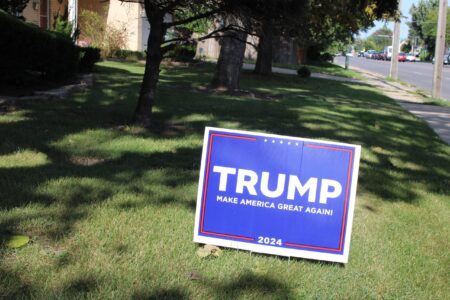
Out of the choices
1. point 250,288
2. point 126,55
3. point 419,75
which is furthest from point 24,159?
point 419,75

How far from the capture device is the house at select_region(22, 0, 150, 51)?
842 inches

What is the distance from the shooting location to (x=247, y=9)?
6.63 metres

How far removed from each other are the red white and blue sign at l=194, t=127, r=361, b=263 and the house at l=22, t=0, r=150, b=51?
1839 cm

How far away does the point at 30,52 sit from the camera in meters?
9.12

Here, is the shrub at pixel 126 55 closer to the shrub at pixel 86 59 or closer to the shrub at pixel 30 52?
the shrub at pixel 86 59

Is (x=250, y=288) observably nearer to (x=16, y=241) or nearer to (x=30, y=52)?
(x=16, y=241)

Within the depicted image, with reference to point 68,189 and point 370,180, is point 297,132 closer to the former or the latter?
point 370,180

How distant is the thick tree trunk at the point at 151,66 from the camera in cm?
725

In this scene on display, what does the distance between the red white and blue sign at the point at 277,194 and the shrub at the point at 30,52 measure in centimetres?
579

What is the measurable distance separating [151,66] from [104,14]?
2108 cm

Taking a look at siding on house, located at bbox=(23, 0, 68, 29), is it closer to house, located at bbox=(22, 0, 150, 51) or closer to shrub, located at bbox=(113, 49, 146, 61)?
house, located at bbox=(22, 0, 150, 51)

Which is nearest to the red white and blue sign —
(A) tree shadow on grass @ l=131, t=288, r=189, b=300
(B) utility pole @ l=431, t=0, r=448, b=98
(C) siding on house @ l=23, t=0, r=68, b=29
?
(A) tree shadow on grass @ l=131, t=288, r=189, b=300

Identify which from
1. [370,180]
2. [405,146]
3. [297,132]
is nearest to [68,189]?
[370,180]

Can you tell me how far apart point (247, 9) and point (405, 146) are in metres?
3.25
